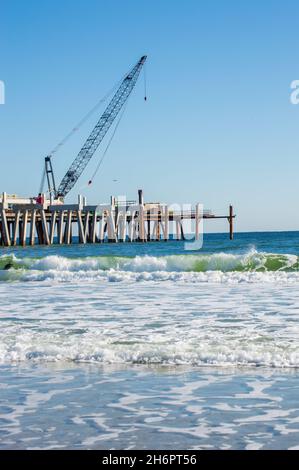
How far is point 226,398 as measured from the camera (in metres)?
8.18

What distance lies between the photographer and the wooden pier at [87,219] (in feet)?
229

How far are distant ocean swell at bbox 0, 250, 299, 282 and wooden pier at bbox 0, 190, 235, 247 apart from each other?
31315 millimetres

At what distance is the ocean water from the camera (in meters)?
6.93

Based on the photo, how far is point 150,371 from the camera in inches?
388

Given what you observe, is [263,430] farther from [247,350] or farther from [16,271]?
[16,271]
